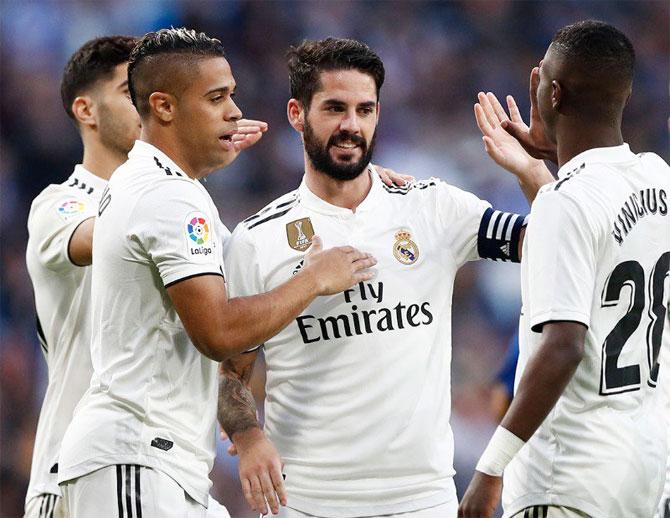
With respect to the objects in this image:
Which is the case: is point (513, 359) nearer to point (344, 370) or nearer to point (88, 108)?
point (344, 370)

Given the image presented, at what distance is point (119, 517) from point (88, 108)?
7.36 ft

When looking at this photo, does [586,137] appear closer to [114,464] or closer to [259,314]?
[259,314]

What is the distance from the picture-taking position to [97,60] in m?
4.98

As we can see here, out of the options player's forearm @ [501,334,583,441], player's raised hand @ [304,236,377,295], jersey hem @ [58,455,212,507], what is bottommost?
jersey hem @ [58,455,212,507]

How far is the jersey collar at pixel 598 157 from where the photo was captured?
129 inches

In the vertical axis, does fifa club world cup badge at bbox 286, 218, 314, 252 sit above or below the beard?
below

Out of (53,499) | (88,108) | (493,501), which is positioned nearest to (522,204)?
(88,108)

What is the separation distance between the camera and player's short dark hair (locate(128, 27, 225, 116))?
3.66m

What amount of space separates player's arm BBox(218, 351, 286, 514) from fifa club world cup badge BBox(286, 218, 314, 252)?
1.47 feet

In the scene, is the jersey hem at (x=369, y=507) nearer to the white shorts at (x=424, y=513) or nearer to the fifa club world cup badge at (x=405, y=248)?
the white shorts at (x=424, y=513)

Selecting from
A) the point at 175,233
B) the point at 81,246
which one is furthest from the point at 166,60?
the point at 81,246

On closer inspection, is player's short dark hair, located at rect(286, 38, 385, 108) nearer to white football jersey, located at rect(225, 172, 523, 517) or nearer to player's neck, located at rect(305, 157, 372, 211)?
player's neck, located at rect(305, 157, 372, 211)

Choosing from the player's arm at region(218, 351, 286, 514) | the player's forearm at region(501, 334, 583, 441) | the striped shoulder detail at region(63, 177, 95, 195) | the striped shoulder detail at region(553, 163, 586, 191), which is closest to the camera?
the player's forearm at region(501, 334, 583, 441)

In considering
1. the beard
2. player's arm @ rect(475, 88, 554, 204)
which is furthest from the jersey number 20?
the beard
